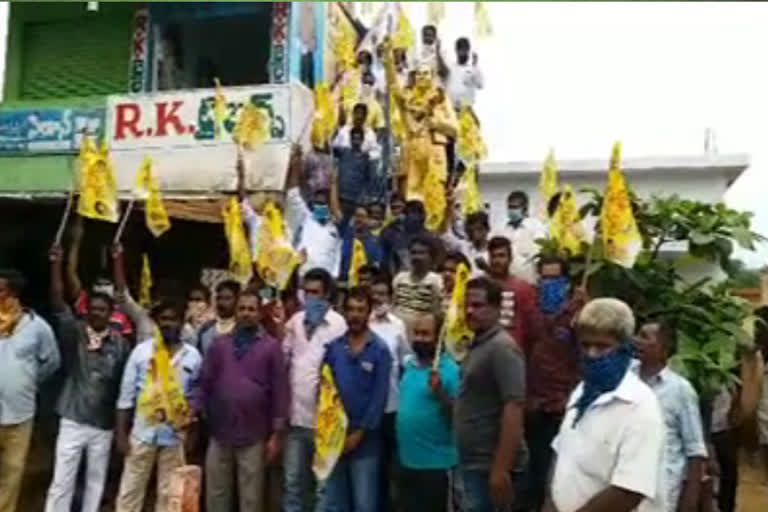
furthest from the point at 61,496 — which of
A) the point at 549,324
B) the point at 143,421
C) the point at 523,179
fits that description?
the point at 523,179

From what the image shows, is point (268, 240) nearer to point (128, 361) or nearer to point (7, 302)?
point (128, 361)

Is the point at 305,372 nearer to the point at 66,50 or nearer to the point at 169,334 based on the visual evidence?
the point at 169,334

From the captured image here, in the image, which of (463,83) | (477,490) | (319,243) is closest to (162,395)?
(477,490)

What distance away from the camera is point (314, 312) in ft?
18.9

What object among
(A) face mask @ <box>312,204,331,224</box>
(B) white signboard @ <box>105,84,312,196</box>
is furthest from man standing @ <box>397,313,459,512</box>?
(B) white signboard @ <box>105,84,312,196</box>

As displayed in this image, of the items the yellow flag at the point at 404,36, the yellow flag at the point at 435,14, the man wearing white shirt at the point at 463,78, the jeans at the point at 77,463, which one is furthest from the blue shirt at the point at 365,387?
the yellow flag at the point at 435,14

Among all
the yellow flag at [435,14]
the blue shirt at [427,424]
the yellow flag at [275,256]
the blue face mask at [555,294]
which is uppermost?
the yellow flag at [435,14]

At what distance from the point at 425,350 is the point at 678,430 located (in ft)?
4.56

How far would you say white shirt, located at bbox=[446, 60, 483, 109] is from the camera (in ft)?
37.2

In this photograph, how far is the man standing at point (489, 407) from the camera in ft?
13.6

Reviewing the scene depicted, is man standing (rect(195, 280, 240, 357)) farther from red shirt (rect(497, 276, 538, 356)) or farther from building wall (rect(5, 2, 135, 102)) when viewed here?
building wall (rect(5, 2, 135, 102))

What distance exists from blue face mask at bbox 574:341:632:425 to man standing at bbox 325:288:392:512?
244 cm

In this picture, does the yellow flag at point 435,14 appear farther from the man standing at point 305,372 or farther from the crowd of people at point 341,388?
the man standing at point 305,372

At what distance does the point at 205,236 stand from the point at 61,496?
518 cm
